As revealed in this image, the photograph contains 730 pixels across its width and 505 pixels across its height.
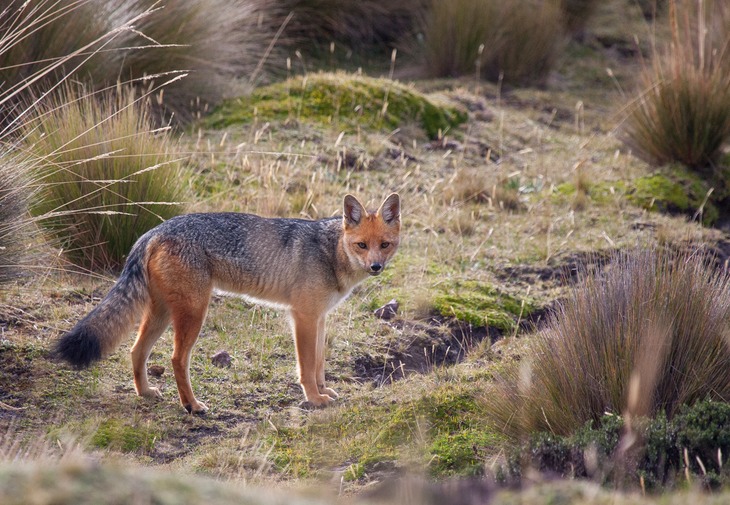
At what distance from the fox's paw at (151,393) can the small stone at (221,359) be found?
539 millimetres

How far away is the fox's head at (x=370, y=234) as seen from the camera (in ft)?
18.4

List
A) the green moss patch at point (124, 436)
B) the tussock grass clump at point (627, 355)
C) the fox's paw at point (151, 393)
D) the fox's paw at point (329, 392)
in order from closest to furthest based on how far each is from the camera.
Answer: the tussock grass clump at point (627, 355)
the green moss patch at point (124, 436)
the fox's paw at point (151, 393)
the fox's paw at point (329, 392)

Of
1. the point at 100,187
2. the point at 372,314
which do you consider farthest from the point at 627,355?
the point at 100,187

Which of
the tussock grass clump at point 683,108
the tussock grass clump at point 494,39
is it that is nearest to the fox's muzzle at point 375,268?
the tussock grass clump at point 683,108

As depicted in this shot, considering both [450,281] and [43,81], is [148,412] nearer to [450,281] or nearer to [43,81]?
[450,281]

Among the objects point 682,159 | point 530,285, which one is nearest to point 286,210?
point 530,285

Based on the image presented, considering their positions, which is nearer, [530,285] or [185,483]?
[185,483]

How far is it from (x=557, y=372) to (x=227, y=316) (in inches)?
108

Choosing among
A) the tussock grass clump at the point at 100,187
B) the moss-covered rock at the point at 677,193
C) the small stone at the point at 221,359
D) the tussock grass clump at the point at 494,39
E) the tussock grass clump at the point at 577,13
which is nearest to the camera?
the small stone at the point at 221,359

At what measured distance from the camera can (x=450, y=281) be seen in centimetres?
696

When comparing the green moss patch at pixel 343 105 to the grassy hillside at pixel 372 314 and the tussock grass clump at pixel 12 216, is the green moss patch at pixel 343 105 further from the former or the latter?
the tussock grass clump at pixel 12 216

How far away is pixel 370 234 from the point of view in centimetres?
570

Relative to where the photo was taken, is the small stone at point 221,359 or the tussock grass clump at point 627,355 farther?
the small stone at point 221,359

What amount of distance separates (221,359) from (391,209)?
4.96 ft
